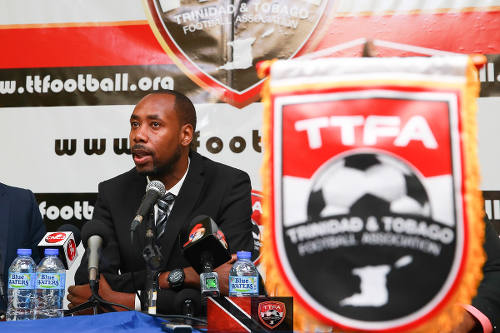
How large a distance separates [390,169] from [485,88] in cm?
192

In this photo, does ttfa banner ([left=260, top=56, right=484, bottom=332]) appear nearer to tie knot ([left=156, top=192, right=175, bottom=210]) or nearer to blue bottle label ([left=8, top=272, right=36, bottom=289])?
blue bottle label ([left=8, top=272, right=36, bottom=289])

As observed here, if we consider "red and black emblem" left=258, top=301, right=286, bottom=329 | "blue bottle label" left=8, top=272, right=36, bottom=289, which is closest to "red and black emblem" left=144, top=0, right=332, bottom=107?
"blue bottle label" left=8, top=272, right=36, bottom=289

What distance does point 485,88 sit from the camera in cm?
283

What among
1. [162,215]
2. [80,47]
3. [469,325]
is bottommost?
[469,325]

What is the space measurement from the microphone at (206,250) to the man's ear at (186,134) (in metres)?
0.92

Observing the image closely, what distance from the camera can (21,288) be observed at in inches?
70.9

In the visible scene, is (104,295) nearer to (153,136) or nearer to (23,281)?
(23,281)

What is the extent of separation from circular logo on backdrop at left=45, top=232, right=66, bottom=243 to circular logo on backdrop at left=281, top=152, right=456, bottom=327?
3.06 ft

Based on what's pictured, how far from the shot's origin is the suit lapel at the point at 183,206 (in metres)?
2.27

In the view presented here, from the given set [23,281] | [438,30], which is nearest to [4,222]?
[23,281]

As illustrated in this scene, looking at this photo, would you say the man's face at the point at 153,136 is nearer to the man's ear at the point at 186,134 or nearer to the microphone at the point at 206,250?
the man's ear at the point at 186,134

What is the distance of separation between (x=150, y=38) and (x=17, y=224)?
43.9 inches

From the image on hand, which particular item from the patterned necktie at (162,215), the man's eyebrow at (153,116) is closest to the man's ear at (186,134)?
the man's eyebrow at (153,116)

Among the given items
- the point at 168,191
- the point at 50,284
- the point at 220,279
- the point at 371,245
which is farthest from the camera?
the point at 168,191
